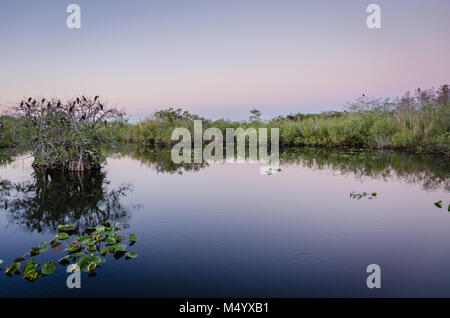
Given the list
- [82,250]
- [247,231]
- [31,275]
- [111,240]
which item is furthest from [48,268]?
[247,231]

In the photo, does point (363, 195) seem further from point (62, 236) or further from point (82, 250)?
point (62, 236)

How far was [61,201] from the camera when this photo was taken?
27.0ft

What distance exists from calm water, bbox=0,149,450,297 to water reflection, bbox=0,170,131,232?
35 mm

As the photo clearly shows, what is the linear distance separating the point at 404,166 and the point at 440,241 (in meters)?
9.89

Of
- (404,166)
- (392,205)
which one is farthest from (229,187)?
(404,166)

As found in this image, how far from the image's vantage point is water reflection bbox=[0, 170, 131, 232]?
6594 mm

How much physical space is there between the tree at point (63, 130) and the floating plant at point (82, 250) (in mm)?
7760

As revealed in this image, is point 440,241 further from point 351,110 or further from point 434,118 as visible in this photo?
point 351,110

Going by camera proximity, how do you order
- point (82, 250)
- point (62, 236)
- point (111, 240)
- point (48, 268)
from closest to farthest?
1. point (48, 268)
2. point (82, 250)
3. point (111, 240)
4. point (62, 236)

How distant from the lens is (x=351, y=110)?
95.3 feet

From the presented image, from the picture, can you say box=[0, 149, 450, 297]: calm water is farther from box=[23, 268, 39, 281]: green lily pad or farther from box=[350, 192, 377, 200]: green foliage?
box=[350, 192, 377, 200]: green foliage

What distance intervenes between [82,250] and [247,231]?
3.09 metres

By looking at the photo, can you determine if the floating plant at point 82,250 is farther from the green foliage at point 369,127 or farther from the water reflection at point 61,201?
the green foliage at point 369,127

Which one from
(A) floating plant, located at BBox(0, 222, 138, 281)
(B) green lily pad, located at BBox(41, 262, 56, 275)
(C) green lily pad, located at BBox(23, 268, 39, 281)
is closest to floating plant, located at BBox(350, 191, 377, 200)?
(A) floating plant, located at BBox(0, 222, 138, 281)
